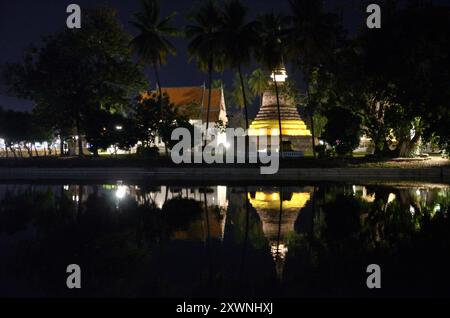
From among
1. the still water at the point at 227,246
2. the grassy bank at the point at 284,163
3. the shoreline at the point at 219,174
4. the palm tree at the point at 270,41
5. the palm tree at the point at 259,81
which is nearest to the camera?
the still water at the point at 227,246

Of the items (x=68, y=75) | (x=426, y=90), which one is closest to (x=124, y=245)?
(x=426, y=90)

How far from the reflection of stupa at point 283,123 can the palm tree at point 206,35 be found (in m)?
17.2

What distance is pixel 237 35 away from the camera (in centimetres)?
4184

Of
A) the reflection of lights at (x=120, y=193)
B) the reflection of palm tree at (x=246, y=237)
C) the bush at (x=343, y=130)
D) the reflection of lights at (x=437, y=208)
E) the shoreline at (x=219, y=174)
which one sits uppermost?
the bush at (x=343, y=130)

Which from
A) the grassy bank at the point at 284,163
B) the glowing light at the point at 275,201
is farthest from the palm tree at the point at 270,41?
the glowing light at the point at 275,201

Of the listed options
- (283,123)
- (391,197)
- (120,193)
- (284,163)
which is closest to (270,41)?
(284,163)

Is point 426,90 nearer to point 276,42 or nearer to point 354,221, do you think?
point 276,42

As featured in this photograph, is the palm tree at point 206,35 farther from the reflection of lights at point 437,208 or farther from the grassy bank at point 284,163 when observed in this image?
the reflection of lights at point 437,208

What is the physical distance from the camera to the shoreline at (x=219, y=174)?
33.5m

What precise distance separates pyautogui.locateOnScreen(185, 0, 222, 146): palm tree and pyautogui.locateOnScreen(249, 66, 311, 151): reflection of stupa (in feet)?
56.3

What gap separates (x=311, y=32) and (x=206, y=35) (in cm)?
1023

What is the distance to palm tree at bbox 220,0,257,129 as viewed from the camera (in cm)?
4175

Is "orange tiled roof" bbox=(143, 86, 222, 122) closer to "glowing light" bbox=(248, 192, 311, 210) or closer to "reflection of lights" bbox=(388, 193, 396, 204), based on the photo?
"glowing light" bbox=(248, 192, 311, 210)
